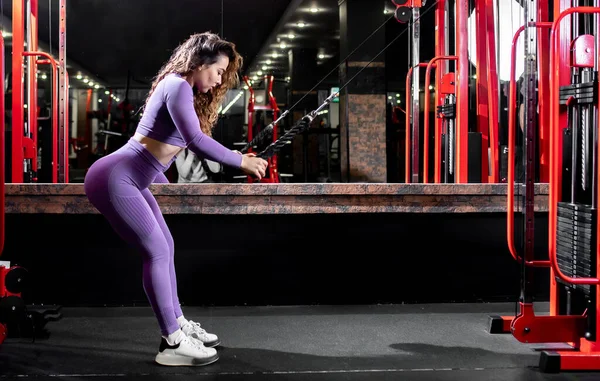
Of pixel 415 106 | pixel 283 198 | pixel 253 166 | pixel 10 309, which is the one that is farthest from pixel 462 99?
pixel 10 309

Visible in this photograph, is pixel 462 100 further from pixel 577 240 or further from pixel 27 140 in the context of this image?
pixel 27 140

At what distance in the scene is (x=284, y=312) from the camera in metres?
3.26

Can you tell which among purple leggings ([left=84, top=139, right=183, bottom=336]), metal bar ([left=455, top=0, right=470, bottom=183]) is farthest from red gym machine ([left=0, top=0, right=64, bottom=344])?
metal bar ([left=455, top=0, right=470, bottom=183])

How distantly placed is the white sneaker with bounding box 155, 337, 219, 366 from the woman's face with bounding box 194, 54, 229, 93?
1016mm

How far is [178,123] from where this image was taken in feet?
7.07

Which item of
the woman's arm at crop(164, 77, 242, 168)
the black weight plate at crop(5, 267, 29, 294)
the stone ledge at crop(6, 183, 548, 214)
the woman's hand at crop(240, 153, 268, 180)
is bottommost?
the black weight plate at crop(5, 267, 29, 294)

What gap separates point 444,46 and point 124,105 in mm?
4169

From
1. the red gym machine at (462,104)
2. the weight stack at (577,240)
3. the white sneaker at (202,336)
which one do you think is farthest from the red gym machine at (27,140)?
the red gym machine at (462,104)

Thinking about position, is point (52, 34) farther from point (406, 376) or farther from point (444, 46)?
point (406, 376)

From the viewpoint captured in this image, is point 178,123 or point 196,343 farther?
point 196,343

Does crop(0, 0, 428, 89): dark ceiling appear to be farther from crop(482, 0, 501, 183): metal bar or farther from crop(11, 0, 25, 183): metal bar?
crop(482, 0, 501, 183): metal bar

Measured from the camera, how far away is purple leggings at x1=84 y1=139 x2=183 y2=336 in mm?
2186

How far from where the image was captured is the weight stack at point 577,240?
2291 millimetres

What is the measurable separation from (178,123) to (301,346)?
1128 mm
